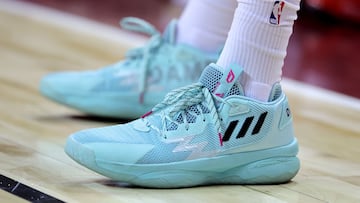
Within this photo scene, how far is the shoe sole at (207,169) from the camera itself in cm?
97

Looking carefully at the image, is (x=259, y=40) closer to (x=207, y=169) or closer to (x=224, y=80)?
(x=224, y=80)

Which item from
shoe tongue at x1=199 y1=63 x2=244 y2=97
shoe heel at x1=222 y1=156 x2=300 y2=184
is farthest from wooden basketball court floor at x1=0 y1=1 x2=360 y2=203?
shoe tongue at x1=199 y1=63 x2=244 y2=97

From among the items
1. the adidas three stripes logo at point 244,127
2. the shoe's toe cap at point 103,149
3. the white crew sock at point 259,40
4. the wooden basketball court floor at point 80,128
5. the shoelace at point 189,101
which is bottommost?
the wooden basketball court floor at point 80,128

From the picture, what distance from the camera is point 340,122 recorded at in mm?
1608

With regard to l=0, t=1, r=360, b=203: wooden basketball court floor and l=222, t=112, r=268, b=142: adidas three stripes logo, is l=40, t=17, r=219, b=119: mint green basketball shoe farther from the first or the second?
l=222, t=112, r=268, b=142: adidas three stripes logo

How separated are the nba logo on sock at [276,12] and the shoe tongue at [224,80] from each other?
8cm

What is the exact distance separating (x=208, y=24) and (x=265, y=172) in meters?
0.38

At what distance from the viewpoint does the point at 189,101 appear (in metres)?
1.01

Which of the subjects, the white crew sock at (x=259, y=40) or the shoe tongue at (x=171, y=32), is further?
the shoe tongue at (x=171, y=32)

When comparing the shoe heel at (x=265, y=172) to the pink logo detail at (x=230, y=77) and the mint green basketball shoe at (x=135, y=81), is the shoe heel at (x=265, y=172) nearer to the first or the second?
the pink logo detail at (x=230, y=77)

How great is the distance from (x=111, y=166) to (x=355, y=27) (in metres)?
2.79

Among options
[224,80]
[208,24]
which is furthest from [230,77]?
[208,24]

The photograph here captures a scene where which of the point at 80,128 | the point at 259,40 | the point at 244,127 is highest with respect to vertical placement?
the point at 259,40

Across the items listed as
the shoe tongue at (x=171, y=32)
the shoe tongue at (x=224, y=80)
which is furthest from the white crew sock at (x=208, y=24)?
the shoe tongue at (x=224, y=80)
